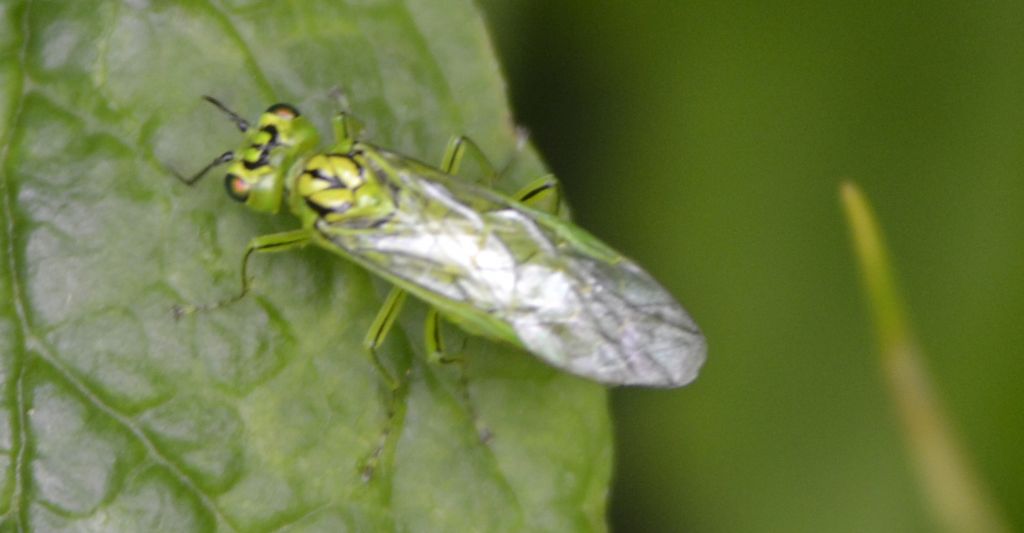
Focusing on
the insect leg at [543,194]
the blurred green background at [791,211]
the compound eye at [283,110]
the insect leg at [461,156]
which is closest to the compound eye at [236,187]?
the compound eye at [283,110]

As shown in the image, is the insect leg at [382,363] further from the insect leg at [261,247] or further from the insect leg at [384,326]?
the insect leg at [261,247]

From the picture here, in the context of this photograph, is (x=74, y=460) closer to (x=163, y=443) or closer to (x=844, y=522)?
(x=163, y=443)

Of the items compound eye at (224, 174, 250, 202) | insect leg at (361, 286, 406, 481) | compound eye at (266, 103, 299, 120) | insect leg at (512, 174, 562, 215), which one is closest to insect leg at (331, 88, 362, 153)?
compound eye at (266, 103, 299, 120)

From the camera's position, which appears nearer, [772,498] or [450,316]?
[450,316]

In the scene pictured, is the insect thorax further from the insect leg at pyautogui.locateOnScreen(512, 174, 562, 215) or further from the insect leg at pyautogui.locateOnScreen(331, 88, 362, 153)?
the insect leg at pyautogui.locateOnScreen(512, 174, 562, 215)

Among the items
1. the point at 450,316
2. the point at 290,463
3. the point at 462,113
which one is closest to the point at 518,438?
the point at 450,316

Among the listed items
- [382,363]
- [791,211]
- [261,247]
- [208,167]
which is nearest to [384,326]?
[382,363]
